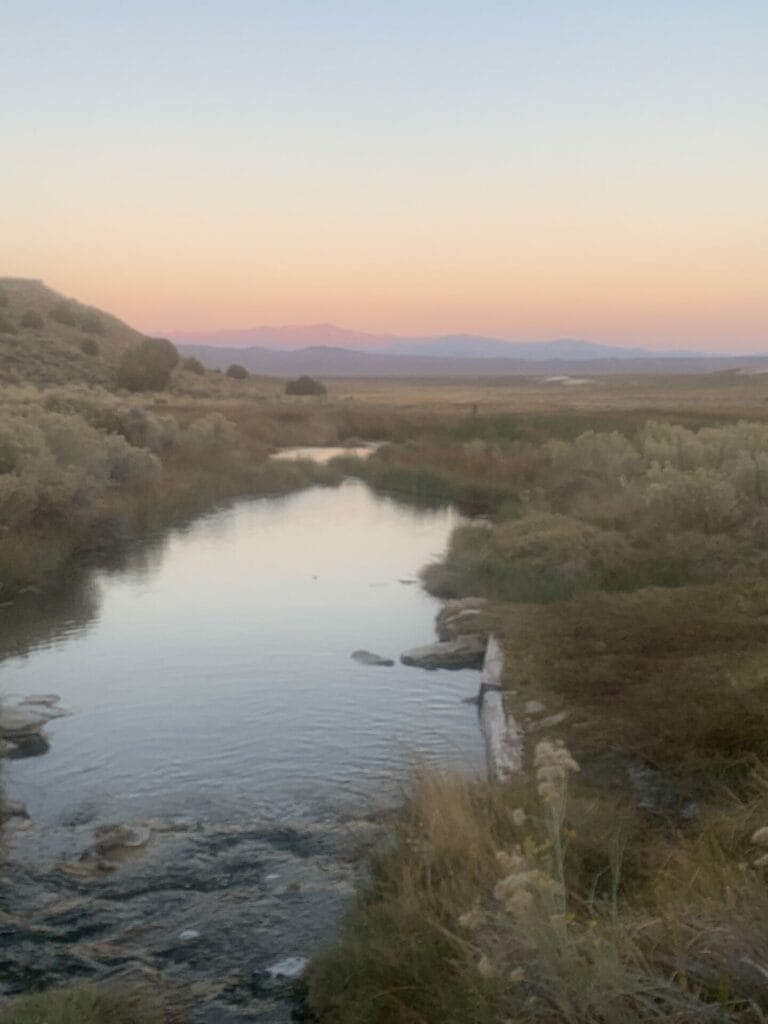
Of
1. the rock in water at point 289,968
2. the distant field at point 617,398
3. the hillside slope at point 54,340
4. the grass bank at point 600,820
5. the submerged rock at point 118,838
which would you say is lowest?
the distant field at point 617,398

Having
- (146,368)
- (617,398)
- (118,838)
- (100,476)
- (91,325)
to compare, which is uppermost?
(91,325)

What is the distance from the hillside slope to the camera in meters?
55.1

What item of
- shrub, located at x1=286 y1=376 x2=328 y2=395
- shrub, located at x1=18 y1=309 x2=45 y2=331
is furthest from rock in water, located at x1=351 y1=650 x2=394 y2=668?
shrub, located at x1=286 y1=376 x2=328 y2=395

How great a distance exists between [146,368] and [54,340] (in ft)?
19.5

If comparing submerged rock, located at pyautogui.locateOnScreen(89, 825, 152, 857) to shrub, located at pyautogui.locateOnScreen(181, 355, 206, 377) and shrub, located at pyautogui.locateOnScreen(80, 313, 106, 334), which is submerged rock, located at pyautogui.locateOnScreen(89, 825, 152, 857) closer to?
shrub, located at pyautogui.locateOnScreen(181, 355, 206, 377)

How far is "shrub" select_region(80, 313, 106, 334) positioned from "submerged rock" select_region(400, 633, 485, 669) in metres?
59.9

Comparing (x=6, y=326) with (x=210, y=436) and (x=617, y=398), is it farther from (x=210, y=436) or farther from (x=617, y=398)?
(x=617, y=398)

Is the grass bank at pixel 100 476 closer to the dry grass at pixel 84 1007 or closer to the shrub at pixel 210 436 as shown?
the shrub at pixel 210 436

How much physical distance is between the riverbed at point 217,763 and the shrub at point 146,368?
38965 millimetres

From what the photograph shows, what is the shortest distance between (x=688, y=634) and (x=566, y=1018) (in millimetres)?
8524

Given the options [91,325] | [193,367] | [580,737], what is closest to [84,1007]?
[580,737]

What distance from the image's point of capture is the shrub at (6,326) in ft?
197

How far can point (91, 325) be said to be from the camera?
7231 centimetres

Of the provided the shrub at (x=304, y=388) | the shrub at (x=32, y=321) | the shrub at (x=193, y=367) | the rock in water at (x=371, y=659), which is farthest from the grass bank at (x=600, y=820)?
the shrub at (x=193, y=367)
